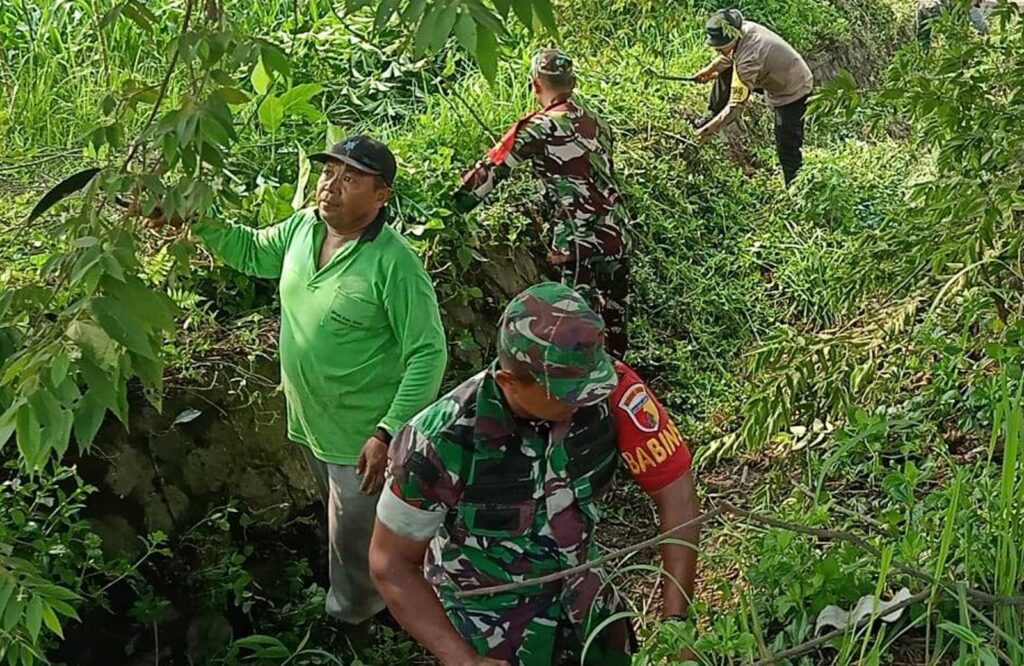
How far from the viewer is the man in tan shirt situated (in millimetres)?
8016

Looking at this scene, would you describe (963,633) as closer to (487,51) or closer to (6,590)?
(487,51)

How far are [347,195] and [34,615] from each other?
1.75m

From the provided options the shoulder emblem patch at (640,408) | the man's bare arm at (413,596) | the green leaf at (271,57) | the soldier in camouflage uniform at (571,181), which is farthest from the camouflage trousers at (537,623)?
the soldier in camouflage uniform at (571,181)

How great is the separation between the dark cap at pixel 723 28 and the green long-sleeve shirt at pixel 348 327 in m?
4.80

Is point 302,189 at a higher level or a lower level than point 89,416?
lower

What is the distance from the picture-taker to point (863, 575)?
239 centimetres

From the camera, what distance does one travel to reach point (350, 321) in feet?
11.8

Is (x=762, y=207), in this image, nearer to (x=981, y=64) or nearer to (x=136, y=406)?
(x=981, y=64)

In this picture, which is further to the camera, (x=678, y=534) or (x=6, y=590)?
(x=678, y=534)

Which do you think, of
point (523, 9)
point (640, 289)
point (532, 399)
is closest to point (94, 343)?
point (523, 9)

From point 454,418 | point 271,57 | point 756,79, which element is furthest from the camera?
point 756,79

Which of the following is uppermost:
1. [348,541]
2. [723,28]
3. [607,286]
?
[348,541]

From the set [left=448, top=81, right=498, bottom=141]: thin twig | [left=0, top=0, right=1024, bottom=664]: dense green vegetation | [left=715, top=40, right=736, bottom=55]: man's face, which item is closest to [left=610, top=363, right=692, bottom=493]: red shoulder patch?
[left=0, top=0, right=1024, bottom=664]: dense green vegetation

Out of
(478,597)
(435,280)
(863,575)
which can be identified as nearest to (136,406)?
(435,280)
